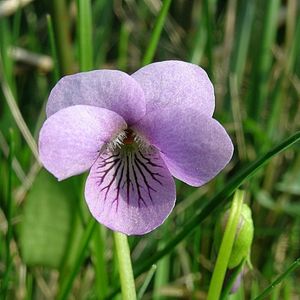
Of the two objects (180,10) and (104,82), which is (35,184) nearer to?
(104,82)

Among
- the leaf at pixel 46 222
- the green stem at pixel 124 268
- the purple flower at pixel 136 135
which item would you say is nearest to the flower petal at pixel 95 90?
the purple flower at pixel 136 135

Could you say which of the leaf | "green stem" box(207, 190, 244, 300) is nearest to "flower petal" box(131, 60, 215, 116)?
"green stem" box(207, 190, 244, 300)

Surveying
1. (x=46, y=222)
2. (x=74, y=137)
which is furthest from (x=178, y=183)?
(x=74, y=137)

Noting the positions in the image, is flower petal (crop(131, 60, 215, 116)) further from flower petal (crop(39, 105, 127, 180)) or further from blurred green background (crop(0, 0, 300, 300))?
blurred green background (crop(0, 0, 300, 300))

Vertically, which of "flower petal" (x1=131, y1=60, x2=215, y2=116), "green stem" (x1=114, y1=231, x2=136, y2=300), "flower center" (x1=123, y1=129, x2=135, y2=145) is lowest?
"green stem" (x1=114, y1=231, x2=136, y2=300)

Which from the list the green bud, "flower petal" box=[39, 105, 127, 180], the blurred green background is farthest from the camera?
the blurred green background

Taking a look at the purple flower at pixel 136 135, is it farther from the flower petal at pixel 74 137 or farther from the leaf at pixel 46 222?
the leaf at pixel 46 222
